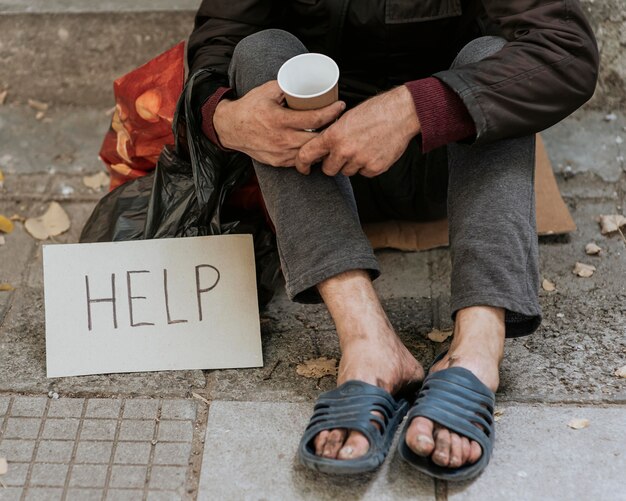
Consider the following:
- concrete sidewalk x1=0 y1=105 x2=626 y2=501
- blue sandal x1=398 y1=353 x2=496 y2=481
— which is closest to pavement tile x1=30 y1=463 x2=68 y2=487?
concrete sidewalk x1=0 y1=105 x2=626 y2=501

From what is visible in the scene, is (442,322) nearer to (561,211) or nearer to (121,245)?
(561,211)

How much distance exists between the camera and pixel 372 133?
1.86 m

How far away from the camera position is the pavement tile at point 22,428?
6.70 ft

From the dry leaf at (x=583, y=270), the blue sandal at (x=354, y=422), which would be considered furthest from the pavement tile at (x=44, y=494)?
the dry leaf at (x=583, y=270)

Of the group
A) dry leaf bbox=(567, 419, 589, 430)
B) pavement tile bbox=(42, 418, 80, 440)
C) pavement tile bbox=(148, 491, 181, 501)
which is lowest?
pavement tile bbox=(42, 418, 80, 440)

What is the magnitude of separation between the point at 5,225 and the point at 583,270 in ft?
6.12

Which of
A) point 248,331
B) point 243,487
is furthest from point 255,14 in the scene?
point 243,487

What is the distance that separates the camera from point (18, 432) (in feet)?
6.72

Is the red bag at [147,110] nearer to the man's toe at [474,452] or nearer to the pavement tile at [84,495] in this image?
the pavement tile at [84,495]

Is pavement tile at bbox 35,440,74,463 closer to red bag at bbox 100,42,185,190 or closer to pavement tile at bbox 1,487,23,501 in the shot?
pavement tile at bbox 1,487,23,501

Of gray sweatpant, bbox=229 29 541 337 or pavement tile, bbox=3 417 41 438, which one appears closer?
gray sweatpant, bbox=229 29 541 337

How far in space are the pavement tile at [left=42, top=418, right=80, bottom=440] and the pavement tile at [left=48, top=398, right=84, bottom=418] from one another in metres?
0.02

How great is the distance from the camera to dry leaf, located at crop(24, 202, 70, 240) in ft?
8.93

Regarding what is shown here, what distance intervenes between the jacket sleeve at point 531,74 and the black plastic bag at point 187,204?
27.5 inches
